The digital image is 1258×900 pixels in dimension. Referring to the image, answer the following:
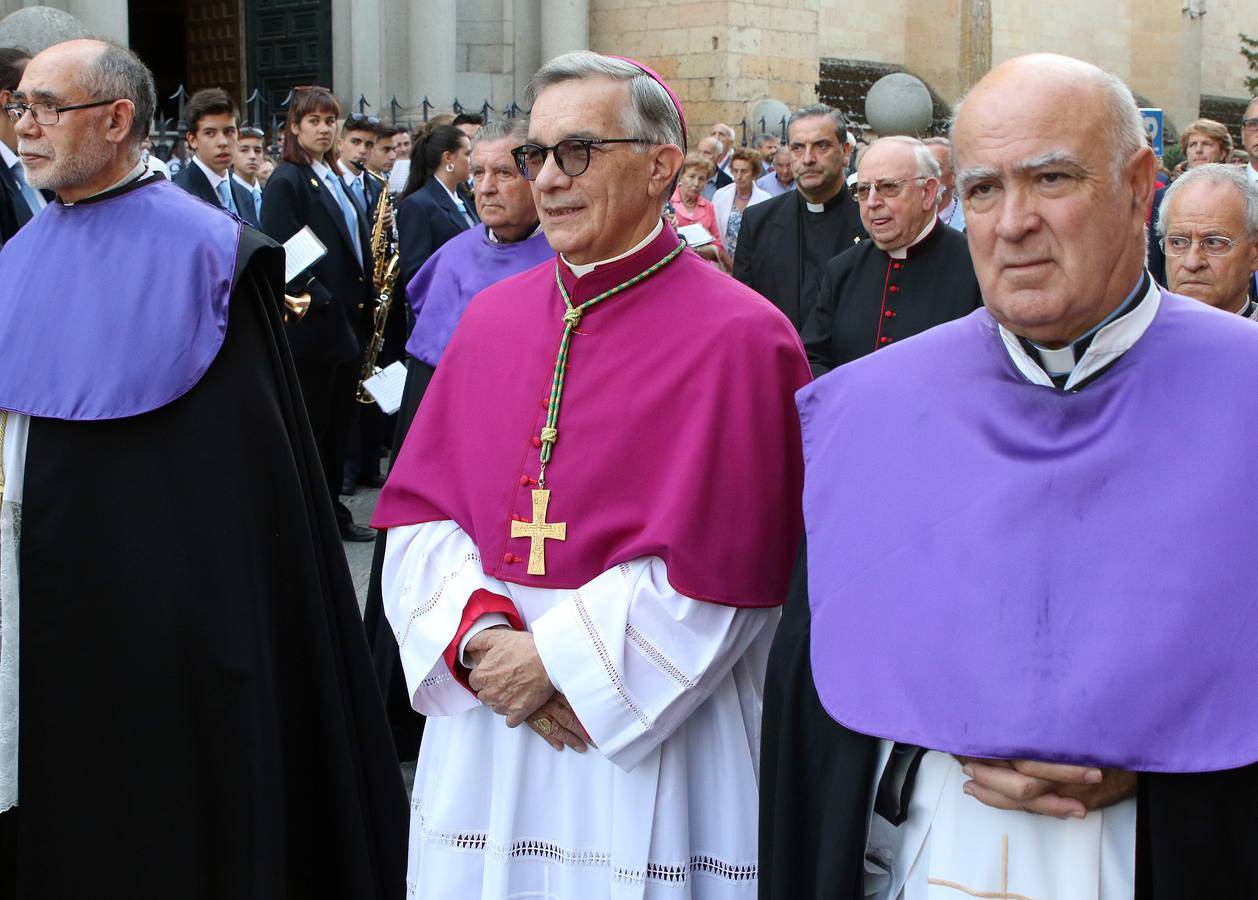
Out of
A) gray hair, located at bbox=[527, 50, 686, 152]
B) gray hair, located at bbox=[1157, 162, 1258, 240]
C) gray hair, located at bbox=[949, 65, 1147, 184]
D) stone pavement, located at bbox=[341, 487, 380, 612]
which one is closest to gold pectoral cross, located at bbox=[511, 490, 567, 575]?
gray hair, located at bbox=[527, 50, 686, 152]

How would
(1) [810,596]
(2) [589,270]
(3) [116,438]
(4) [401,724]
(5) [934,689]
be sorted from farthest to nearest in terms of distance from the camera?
1. (4) [401,724]
2. (3) [116,438]
3. (2) [589,270]
4. (1) [810,596]
5. (5) [934,689]

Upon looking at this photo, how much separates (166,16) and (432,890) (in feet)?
80.1

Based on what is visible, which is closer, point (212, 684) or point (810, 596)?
point (810, 596)

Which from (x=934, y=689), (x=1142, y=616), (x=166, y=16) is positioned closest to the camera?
(x=1142, y=616)

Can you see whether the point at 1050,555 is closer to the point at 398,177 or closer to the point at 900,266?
the point at 900,266

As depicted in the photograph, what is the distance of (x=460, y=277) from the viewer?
16.7 feet

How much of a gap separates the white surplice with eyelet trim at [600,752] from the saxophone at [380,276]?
573 cm

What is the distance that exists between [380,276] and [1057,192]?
725 cm

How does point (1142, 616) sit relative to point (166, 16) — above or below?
below

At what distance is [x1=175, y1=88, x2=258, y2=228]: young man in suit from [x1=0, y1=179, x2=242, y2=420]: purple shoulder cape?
4.14 metres

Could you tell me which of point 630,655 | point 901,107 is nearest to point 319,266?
point 630,655

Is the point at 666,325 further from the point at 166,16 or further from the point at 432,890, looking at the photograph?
the point at 166,16

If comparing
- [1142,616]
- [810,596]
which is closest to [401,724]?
[810,596]

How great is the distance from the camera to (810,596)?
225cm
